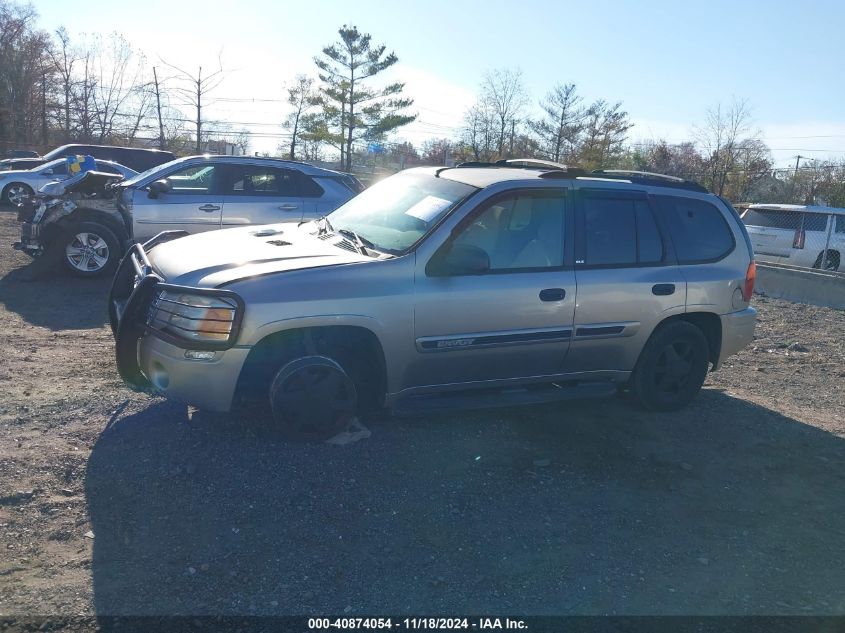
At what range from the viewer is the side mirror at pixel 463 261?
4633 mm

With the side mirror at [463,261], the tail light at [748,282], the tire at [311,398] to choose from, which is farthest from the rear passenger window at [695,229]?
the tire at [311,398]

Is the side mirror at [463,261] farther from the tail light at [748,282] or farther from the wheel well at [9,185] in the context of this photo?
the wheel well at [9,185]

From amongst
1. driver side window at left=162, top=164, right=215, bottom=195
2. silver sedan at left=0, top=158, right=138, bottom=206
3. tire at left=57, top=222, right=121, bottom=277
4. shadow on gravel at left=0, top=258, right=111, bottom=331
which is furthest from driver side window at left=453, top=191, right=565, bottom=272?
silver sedan at left=0, top=158, right=138, bottom=206

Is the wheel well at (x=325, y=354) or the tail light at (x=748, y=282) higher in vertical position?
the tail light at (x=748, y=282)

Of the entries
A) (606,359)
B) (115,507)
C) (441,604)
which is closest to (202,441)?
(115,507)

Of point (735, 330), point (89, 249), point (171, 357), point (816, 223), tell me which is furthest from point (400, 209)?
point (816, 223)

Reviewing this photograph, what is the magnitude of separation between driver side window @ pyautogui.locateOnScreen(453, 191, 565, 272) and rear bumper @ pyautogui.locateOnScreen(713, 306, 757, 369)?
171 cm

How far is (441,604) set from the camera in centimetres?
320

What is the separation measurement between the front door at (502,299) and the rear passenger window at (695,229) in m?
1.02

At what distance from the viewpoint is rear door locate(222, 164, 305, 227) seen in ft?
32.3

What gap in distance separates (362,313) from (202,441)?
4.25ft

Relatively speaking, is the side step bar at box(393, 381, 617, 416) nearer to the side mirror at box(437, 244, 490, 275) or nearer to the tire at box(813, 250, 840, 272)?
the side mirror at box(437, 244, 490, 275)

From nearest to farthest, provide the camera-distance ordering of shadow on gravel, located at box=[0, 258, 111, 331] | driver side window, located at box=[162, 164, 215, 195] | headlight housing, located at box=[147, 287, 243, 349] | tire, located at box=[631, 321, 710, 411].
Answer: headlight housing, located at box=[147, 287, 243, 349] < tire, located at box=[631, 321, 710, 411] < shadow on gravel, located at box=[0, 258, 111, 331] < driver side window, located at box=[162, 164, 215, 195]

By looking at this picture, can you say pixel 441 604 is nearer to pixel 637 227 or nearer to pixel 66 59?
pixel 637 227
